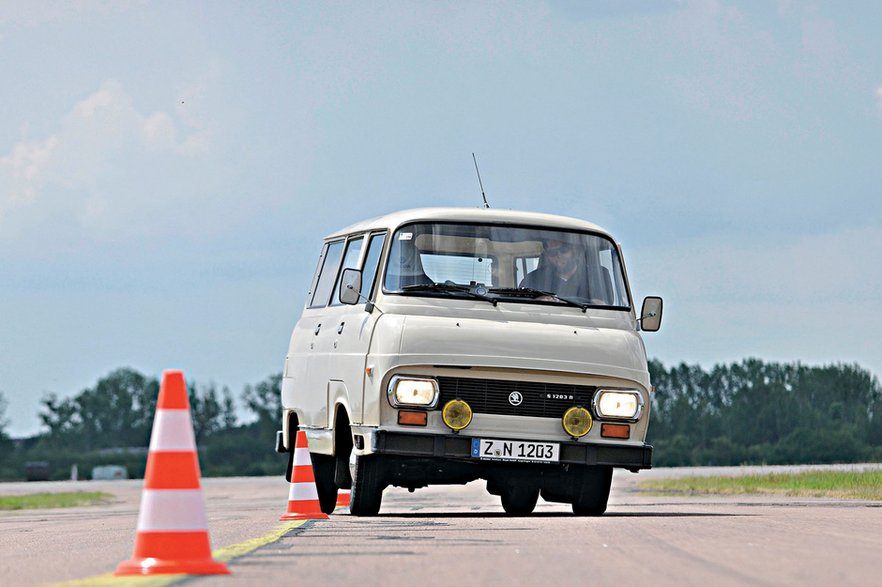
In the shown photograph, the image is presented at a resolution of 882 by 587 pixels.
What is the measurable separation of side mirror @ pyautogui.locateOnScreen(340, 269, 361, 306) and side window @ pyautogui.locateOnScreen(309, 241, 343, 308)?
1.59 m

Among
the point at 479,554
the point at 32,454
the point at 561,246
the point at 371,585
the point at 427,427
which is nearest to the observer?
the point at 371,585

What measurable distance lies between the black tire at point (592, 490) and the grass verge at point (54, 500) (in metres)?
21.7

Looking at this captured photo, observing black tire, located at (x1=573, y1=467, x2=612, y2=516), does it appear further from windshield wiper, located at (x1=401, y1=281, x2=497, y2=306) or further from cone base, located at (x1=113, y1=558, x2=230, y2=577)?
cone base, located at (x1=113, y1=558, x2=230, y2=577)

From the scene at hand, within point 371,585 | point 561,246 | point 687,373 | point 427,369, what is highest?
point 687,373

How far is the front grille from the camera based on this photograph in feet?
43.3

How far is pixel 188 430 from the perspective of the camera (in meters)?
8.10

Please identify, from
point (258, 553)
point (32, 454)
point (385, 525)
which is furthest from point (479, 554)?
point (32, 454)

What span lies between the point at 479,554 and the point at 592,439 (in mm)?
4547

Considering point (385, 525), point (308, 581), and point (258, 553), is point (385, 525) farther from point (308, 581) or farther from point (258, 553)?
point (308, 581)

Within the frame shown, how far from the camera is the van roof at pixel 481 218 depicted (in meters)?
14.0

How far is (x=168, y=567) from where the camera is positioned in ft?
25.1

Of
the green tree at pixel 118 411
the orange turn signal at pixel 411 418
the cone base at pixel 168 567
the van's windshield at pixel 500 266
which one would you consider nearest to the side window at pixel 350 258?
the van's windshield at pixel 500 266

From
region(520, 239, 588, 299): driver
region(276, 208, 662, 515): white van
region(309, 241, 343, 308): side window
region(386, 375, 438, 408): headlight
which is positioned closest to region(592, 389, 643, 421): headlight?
region(276, 208, 662, 515): white van

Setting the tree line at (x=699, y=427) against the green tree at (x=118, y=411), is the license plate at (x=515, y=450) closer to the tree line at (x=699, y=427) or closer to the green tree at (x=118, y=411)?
the tree line at (x=699, y=427)
